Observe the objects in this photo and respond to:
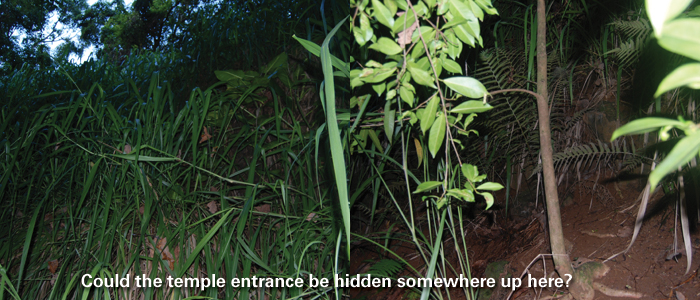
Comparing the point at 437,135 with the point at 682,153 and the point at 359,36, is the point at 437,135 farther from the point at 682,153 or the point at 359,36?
the point at 682,153

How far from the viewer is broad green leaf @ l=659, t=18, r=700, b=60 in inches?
9.5

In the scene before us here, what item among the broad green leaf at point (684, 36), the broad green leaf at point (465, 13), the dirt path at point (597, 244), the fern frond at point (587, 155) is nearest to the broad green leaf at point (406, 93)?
the broad green leaf at point (465, 13)

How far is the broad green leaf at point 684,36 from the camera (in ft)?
0.79

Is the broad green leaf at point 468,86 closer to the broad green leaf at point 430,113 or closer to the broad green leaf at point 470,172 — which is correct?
the broad green leaf at point 430,113

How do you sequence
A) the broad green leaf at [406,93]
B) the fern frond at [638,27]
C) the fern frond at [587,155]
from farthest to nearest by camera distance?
the fern frond at [587,155], the fern frond at [638,27], the broad green leaf at [406,93]

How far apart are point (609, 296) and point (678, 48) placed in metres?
0.88

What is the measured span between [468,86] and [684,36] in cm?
37

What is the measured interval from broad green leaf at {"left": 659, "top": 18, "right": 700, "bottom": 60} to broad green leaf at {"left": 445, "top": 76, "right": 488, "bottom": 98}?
13.8 inches

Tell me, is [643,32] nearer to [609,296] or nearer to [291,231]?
[609,296]

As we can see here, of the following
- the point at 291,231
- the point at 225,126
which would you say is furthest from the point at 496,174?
the point at 225,126

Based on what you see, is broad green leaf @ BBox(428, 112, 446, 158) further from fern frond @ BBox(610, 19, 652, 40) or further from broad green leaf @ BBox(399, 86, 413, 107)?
fern frond @ BBox(610, 19, 652, 40)

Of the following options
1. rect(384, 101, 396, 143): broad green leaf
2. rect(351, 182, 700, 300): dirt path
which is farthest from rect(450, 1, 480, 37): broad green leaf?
rect(351, 182, 700, 300): dirt path

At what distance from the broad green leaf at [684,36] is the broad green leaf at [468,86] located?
13.8 inches

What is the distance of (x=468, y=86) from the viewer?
613 mm
